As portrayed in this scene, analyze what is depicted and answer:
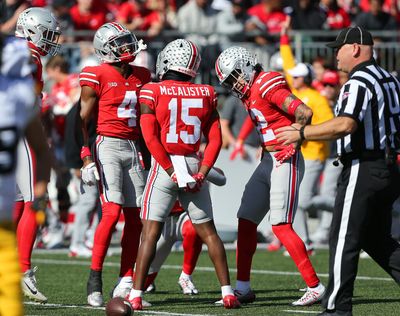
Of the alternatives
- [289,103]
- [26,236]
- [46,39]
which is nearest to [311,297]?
[289,103]

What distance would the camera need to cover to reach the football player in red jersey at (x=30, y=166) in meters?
8.37

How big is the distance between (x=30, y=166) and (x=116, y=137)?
736mm

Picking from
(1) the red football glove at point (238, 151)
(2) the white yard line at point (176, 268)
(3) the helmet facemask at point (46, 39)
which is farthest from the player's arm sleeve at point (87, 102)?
(1) the red football glove at point (238, 151)

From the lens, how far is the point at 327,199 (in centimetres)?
1328

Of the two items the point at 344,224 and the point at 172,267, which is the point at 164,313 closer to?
the point at 344,224

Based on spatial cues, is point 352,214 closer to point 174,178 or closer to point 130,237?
point 174,178

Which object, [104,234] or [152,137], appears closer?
[152,137]

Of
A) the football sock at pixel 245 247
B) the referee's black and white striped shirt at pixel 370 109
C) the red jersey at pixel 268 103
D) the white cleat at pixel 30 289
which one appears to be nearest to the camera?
the referee's black and white striped shirt at pixel 370 109

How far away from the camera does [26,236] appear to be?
8.42 metres

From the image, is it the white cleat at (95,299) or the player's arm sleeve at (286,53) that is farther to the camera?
the player's arm sleeve at (286,53)

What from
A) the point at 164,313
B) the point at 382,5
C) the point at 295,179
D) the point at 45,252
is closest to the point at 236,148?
the point at 45,252

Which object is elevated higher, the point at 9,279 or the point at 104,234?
the point at 9,279

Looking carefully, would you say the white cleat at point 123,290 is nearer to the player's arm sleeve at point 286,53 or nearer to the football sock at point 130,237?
the football sock at point 130,237

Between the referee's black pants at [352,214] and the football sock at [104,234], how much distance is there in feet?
6.72
